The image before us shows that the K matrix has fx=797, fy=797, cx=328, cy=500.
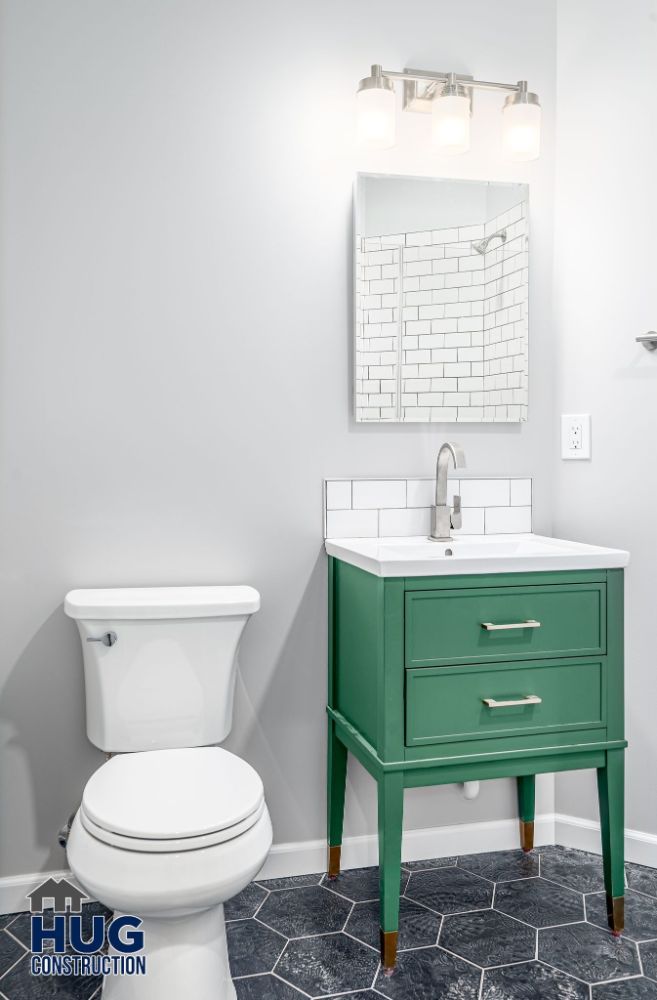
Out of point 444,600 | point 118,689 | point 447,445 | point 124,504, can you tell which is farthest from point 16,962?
point 447,445

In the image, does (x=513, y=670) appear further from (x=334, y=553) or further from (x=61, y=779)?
(x=61, y=779)

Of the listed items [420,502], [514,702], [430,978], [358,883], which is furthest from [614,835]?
[420,502]

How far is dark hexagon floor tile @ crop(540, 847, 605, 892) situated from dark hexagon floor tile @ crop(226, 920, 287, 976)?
75cm

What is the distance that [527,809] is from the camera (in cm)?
222

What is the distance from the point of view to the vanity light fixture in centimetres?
203

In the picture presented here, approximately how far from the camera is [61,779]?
78.0 inches

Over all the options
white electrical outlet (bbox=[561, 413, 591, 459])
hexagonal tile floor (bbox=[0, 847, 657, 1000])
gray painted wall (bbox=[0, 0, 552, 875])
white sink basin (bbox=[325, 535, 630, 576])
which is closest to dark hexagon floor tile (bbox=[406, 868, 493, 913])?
hexagonal tile floor (bbox=[0, 847, 657, 1000])

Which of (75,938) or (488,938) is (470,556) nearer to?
(488,938)

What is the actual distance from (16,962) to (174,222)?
5.71ft

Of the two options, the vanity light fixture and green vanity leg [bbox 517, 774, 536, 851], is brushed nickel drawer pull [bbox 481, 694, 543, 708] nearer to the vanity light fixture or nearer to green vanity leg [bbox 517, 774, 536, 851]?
green vanity leg [bbox 517, 774, 536, 851]

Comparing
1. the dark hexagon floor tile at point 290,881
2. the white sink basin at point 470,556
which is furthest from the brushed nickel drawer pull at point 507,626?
the dark hexagon floor tile at point 290,881

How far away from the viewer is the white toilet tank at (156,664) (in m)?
1.79

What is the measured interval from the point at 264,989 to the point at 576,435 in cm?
156

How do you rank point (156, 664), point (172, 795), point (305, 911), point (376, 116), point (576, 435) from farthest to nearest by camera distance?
point (576, 435)
point (376, 116)
point (305, 911)
point (156, 664)
point (172, 795)
